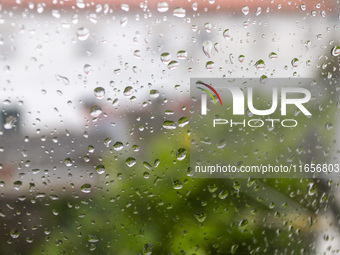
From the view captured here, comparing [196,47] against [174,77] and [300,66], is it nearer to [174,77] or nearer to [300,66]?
[174,77]

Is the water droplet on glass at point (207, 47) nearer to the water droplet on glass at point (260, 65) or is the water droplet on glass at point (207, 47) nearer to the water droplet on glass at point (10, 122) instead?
the water droplet on glass at point (260, 65)

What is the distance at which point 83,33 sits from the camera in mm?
591

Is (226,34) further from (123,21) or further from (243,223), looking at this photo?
(243,223)

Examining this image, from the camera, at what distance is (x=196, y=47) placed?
2.06ft

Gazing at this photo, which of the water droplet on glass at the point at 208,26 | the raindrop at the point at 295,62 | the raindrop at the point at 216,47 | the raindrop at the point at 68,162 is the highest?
the water droplet on glass at the point at 208,26

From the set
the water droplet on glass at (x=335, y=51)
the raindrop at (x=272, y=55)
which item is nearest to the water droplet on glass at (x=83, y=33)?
the raindrop at (x=272, y=55)

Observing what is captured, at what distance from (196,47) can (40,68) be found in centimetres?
26

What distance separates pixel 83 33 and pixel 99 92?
3.8 inches

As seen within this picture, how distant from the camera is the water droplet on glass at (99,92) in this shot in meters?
0.61

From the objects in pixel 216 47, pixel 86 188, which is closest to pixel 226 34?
pixel 216 47

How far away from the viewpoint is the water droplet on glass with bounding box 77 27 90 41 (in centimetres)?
59

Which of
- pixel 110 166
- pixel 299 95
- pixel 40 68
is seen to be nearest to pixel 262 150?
pixel 299 95

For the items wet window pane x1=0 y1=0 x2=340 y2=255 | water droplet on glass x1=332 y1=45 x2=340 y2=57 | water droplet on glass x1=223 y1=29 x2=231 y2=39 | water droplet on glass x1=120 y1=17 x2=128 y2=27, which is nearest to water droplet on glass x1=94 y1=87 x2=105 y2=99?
wet window pane x1=0 y1=0 x2=340 y2=255

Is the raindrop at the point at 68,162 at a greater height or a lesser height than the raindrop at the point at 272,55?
lesser
